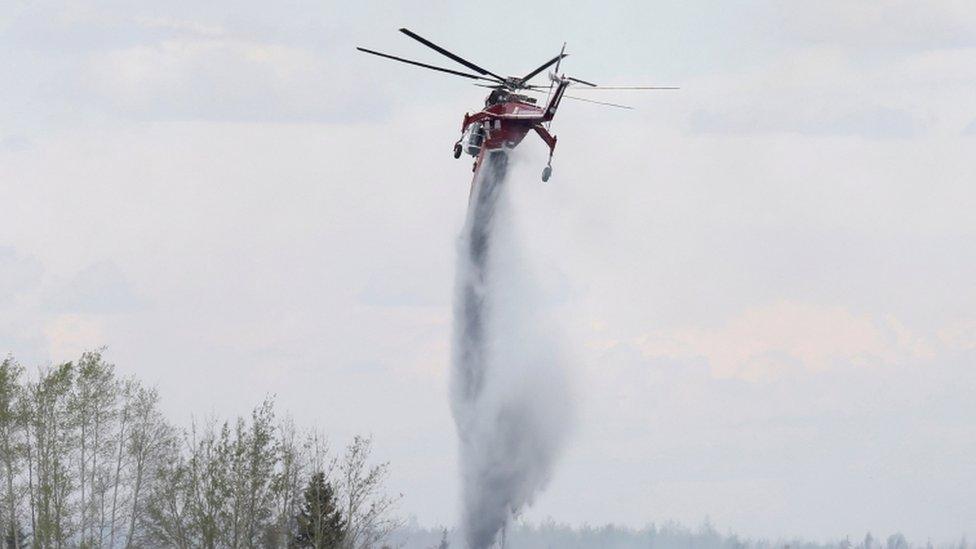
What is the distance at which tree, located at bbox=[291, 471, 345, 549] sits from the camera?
64438 mm

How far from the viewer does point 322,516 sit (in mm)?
64562

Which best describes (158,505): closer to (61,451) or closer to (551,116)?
(61,451)

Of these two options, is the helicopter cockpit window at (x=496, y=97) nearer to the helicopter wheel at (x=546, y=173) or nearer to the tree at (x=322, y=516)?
the helicopter wheel at (x=546, y=173)

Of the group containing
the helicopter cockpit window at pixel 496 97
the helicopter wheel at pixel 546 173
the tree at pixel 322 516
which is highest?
the helicopter cockpit window at pixel 496 97

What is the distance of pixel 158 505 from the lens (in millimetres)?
69375

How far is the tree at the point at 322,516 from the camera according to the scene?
64438mm

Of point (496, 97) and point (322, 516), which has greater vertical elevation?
point (496, 97)

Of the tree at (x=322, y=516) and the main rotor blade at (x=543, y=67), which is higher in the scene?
the main rotor blade at (x=543, y=67)

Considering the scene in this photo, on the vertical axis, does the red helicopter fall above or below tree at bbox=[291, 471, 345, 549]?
above

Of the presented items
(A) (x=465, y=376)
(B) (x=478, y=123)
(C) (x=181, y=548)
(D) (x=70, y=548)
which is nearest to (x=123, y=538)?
(D) (x=70, y=548)

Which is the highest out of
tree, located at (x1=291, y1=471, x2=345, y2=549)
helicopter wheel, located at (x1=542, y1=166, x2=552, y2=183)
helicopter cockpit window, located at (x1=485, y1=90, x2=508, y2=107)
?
helicopter cockpit window, located at (x1=485, y1=90, x2=508, y2=107)

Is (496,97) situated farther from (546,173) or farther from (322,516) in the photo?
(322,516)

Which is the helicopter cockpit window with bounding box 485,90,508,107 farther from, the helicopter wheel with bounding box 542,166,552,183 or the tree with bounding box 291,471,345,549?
the tree with bounding box 291,471,345,549

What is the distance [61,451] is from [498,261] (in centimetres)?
2047
